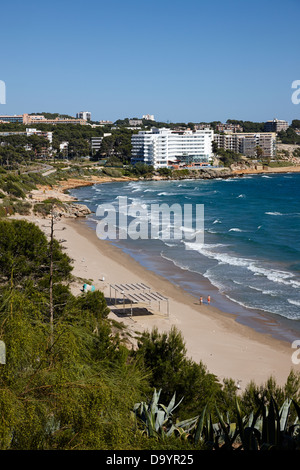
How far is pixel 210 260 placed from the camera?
1358 inches

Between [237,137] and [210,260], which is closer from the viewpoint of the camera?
[210,260]

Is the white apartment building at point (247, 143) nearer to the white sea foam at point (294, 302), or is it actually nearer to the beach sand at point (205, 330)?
the beach sand at point (205, 330)

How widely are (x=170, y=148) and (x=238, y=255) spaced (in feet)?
289

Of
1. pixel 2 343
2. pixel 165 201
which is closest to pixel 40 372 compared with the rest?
pixel 2 343

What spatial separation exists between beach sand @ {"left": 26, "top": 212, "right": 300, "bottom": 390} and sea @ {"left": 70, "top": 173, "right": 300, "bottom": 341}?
77cm

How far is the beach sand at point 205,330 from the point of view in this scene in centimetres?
1850

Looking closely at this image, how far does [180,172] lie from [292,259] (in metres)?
80.5

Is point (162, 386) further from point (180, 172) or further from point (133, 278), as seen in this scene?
point (180, 172)

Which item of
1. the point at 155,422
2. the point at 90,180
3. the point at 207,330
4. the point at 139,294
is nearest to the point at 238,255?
the point at 139,294

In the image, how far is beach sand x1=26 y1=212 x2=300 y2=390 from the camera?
60.7 feet

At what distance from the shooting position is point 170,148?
121 m

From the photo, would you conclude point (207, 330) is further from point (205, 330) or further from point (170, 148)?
point (170, 148)

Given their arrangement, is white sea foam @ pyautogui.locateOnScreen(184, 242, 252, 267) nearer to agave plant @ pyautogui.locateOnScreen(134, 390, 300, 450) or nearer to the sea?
the sea

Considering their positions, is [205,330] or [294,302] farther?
[294,302]
